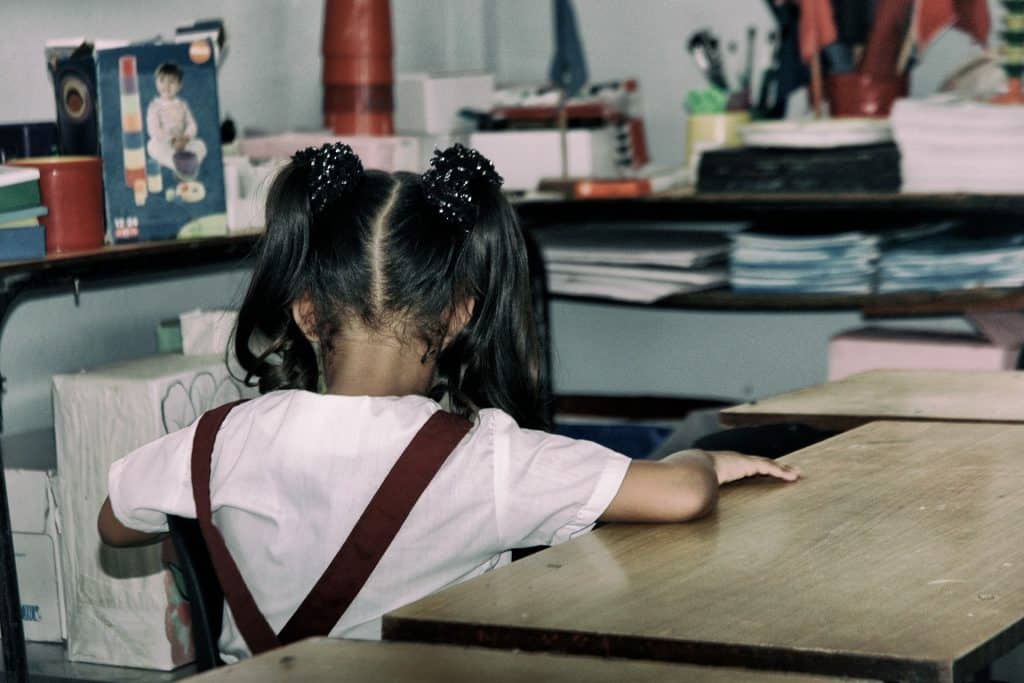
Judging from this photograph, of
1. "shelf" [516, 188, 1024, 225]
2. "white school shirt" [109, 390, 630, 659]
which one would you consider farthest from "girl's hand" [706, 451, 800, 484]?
"shelf" [516, 188, 1024, 225]

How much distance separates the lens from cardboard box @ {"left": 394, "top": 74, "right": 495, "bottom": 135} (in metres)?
3.41

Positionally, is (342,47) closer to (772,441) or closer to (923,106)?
(923,106)

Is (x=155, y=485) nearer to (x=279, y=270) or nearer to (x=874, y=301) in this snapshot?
(x=279, y=270)

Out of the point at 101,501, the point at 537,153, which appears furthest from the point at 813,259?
the point at 101,501

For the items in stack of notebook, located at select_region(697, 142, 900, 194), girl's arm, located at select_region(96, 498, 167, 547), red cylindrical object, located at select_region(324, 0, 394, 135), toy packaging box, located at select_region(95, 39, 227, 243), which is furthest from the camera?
red cylindrical object, located at select_region(324, 0, 394, 135)

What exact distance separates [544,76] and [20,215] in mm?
1992

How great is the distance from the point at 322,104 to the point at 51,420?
935 mm

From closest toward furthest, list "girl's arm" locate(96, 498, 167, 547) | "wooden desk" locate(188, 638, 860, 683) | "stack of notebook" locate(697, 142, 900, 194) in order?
"wooden desk" locate(188, 638, 860, 683) < "girl's arm" locate(96, 498, 167, 547) < "stack of notebook" locate(697, 142, 900, 194)

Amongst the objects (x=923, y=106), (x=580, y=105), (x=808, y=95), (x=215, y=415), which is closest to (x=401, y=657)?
(x=215, y=415)

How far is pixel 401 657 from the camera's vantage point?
114 centimetres

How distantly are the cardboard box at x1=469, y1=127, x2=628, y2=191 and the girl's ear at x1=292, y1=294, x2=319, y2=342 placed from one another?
1719 millimetres

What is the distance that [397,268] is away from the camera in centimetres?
162

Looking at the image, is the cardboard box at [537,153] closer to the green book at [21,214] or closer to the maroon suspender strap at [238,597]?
the green book at [21,214]

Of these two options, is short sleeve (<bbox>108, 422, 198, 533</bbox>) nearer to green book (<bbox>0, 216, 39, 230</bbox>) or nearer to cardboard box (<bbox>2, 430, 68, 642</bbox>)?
green book (<bbox>0, 216, 39, 230</bbox>)
